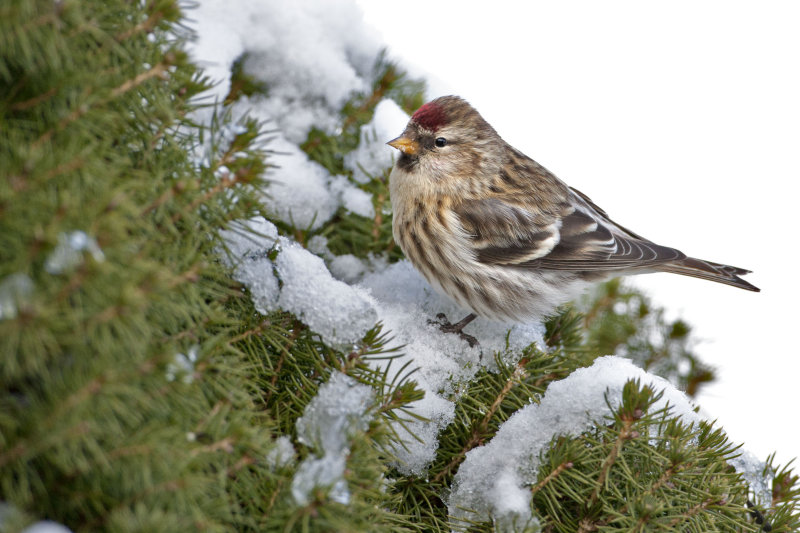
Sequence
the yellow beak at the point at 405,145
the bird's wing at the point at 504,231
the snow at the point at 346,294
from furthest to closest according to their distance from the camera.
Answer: the bird's wing at the point at 504,231
the yellow beak at the point at 405,145
the snow at the point at 346,294

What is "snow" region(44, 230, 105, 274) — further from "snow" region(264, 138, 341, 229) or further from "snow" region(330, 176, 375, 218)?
"snow" region(330, 176, 375, 218)

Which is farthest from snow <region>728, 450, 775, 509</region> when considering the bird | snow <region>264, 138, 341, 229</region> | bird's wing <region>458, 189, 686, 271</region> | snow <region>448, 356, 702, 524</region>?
snow <region>264, 138, 341, 229</region>

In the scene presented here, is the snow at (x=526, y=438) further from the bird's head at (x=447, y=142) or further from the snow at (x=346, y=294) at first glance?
the bird's head at (x=447, y=142)

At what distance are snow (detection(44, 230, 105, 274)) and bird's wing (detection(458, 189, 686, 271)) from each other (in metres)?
1.32

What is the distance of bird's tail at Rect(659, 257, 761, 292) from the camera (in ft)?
6.54

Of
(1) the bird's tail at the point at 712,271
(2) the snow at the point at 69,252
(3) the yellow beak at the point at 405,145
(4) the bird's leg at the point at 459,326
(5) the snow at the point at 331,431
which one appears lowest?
(5) the snow at the point at 331,431

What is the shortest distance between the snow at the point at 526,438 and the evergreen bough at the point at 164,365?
31 mm

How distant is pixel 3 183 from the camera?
2.16 feet

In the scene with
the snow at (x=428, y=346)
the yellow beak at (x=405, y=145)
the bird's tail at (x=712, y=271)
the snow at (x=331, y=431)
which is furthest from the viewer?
the bird's tail at (x=712, y=271)

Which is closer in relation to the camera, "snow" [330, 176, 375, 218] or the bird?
"snow" [330, 176, 375, 218]

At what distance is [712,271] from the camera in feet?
6.57

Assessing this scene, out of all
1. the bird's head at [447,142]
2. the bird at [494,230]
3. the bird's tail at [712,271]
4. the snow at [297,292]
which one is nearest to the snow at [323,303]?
the snow at [297,292]

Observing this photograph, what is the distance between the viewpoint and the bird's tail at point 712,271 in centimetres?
199

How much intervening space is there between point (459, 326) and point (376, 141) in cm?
55
